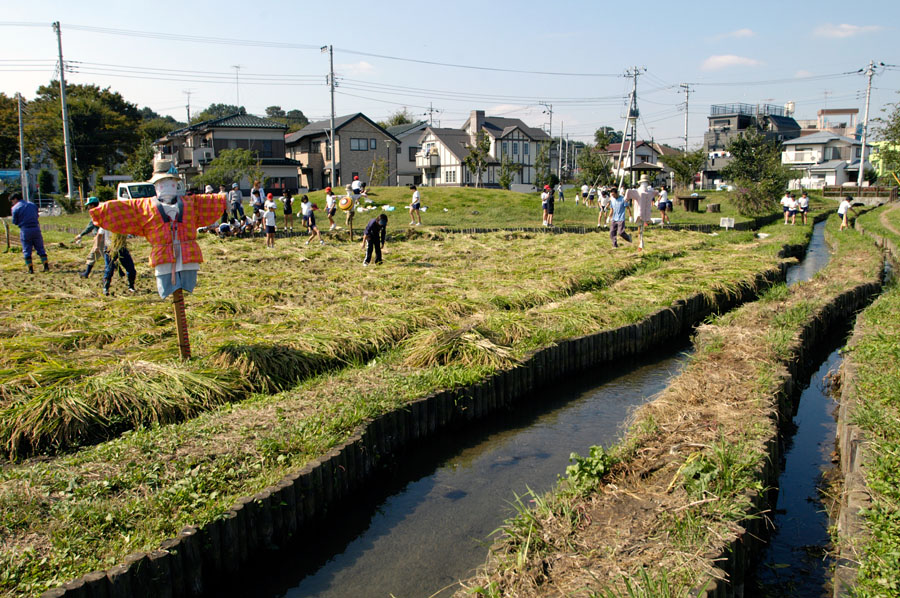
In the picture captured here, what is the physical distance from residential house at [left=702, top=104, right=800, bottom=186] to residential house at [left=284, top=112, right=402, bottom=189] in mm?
40405

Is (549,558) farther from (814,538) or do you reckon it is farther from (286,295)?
(286,295)

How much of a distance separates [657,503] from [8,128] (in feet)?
178

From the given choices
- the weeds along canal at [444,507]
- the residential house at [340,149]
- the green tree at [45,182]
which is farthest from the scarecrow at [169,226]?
the green tree at [45,182]

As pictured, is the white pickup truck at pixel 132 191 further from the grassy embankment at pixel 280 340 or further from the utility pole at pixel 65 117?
the utility pole at pixel 65 117

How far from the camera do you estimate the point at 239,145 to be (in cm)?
4472

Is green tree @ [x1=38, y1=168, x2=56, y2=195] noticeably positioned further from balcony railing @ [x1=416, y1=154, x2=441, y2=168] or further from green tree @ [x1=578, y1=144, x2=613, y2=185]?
green tree @ [x1=578, y1=144, x2=613, y2=185]

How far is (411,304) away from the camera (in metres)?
9.79

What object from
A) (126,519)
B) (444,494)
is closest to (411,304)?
(444,494)

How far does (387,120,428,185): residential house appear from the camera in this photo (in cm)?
5725

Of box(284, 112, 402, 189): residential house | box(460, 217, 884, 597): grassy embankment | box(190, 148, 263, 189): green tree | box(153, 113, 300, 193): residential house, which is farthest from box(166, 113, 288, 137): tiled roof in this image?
box(460, 217, 884, 597): grassy embankment

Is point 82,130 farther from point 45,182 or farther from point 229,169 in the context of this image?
point 229,169

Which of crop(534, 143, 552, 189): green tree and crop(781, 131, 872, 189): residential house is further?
crop(781, 131, 872, 189): residential house

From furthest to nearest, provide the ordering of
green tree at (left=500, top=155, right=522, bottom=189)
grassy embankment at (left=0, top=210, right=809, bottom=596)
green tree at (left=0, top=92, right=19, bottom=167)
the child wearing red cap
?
green tree at (left=500, top=155, right=522, bottom=189)
green tree at (left=0, top=92, right=19, bottom=167)
the child wearing red cap
grassy embankment at (left=0, top=210, right=809, bottom=596)

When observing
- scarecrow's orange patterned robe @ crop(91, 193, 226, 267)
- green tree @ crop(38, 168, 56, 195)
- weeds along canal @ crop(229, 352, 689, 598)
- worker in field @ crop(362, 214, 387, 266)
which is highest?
green tree @ crop(38, 168, 56, 195)
